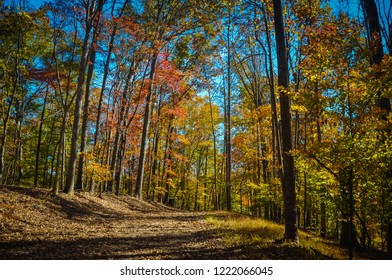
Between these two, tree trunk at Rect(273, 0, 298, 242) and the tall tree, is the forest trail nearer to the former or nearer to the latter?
the tall tree

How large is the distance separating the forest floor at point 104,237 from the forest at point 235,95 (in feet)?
2.92

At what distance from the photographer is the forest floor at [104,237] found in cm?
477

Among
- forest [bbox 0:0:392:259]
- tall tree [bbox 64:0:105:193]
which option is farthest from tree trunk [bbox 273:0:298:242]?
tall tree [bbox 64:0:105:193]

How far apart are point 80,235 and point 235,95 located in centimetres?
1613

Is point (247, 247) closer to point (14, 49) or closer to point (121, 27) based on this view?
point (121, 27)

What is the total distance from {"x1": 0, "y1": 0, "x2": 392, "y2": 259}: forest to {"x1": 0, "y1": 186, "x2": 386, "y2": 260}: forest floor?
89 centimetres

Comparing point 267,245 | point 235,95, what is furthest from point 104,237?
point 235,95

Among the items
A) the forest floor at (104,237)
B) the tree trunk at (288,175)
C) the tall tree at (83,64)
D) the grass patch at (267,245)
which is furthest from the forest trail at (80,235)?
the tree trunk at (288,175)

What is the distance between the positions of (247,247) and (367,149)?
306 cm

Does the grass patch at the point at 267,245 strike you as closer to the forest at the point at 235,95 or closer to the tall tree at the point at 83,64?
the forest at the point at 235,95

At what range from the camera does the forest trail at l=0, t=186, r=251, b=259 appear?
470 centimetres

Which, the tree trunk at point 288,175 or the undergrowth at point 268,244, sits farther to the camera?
the tree trunk at point 288,175

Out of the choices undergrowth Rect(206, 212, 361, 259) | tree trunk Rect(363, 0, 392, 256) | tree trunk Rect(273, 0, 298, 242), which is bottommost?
undergrowth Rect(206, 212, 361, 259)
